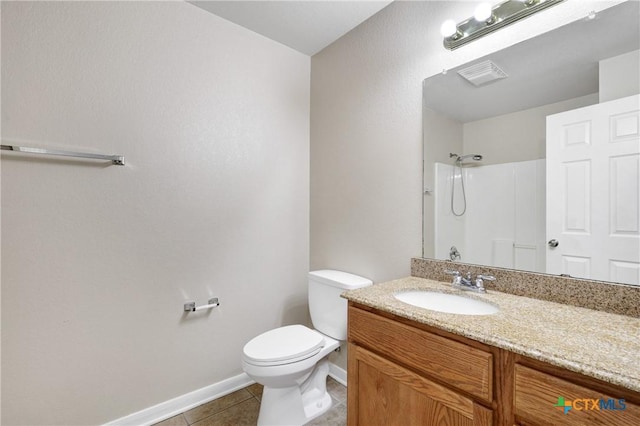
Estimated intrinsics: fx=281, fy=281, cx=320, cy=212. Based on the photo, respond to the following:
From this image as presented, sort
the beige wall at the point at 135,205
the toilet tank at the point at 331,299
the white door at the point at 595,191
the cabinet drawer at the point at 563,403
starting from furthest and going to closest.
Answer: the toilet tank at the point at 331,299 → the beige wall at the point at 135,205 → the white door at the point at 595,191 → the cabinet drawer at the point at 563,403

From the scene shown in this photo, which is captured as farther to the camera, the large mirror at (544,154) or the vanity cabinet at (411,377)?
the large mirror at (544,154)

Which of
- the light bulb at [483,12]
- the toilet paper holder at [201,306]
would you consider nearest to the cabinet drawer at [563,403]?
the light bulb at [483,12]

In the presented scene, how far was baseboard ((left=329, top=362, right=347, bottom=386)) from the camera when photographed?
6.25ft

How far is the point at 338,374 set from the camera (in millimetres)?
1940

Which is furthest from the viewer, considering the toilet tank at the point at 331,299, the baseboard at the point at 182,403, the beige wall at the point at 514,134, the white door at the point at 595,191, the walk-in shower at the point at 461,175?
the toilet tank at the point at 331,299

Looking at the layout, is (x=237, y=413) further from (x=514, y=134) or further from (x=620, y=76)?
(x=620, y=76)

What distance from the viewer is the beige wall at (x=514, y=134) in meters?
1.13

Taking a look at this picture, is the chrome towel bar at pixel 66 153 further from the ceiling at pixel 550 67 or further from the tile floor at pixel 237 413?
the ceiling at pixel 550 67

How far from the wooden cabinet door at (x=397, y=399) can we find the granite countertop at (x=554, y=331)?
0.68ft

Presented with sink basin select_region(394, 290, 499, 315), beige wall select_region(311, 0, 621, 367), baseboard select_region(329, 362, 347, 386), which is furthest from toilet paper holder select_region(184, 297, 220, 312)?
sink basin select_region(394, 290, 499, 315)

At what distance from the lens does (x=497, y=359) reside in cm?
77

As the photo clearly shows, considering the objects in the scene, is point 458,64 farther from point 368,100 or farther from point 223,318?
point 223,318

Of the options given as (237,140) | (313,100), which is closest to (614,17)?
A: (313,100)

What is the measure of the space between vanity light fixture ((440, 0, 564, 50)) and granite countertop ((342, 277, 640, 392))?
1.16 meters
